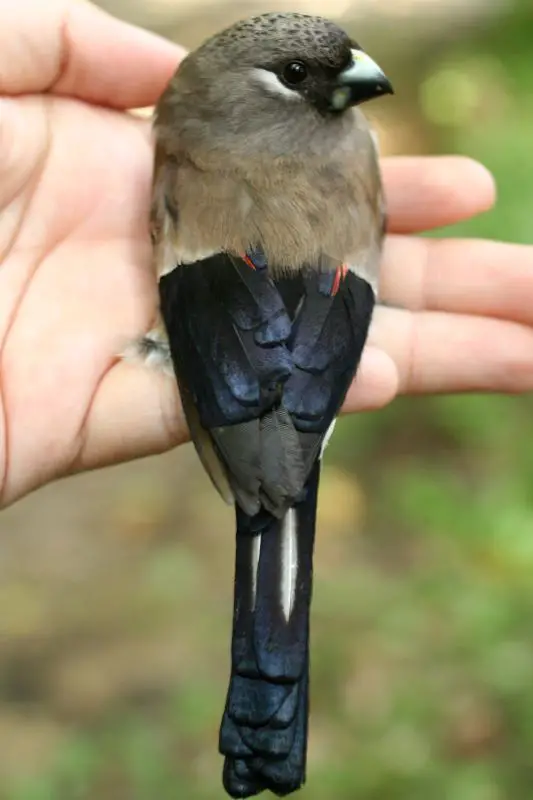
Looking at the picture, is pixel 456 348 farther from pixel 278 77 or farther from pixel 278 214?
pixel 278 77

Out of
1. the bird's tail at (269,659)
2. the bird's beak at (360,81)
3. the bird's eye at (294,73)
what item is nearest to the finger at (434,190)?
the bird's beak at (360,81)

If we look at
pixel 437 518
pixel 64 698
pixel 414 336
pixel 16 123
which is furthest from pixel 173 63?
pixel 64 698

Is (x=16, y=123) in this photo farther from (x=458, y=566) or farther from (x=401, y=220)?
(x=458, y=566)

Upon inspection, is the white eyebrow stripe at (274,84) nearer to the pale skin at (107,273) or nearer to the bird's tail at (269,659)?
the pale skin at (107,273)

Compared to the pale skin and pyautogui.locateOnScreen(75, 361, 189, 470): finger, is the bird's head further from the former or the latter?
pyautogui.locateOnScreen(75, 361, 189, 470): finger

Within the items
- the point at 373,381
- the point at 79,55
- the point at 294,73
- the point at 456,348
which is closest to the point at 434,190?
the point at 456,348
